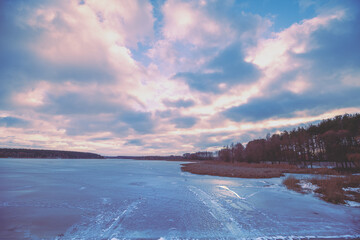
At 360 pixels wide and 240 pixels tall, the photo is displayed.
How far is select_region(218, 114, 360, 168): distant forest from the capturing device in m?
42.5

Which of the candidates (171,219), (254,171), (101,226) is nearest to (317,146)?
(254,171)

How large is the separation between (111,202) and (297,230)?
1052 cm

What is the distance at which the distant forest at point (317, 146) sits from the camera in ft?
140

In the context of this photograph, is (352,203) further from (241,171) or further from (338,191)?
(241,171)

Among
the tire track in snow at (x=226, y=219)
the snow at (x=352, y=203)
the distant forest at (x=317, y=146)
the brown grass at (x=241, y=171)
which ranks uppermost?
the distant forest at (x=317, y=146)

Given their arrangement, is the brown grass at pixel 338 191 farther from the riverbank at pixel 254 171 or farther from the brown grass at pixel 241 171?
the brown grass at pixel 241 171

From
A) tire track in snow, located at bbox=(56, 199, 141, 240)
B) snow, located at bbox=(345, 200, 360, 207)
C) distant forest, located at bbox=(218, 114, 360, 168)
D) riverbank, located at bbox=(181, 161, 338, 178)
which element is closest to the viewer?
tire track in snow, located at bbox=(56, 199, 141, 240)

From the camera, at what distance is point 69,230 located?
22.8 feet

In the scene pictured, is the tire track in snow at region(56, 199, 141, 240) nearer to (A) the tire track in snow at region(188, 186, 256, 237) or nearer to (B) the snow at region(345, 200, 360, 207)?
(A) the tire track in snow at region(188, 186, 256, 237)

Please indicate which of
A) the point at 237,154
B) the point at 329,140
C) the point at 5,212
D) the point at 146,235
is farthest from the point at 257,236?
the point at 237,154

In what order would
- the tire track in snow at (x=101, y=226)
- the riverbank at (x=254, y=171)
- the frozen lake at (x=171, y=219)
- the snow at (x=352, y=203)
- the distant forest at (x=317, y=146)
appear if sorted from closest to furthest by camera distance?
the tire track in snow at (x=101, y=226) < the frozen lake at (x=171, y=219) < the snow at (x=352, y=203) < the riverbank at (x=254, y=171) < the distant forest at (x=317, y=146)

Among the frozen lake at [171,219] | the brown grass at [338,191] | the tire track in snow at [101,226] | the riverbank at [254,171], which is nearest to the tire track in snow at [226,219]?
the frozen lake at [171,219]

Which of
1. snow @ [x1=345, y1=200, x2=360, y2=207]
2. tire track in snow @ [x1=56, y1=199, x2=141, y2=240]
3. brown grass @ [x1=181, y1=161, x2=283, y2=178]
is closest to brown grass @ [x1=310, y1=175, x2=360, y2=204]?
snow @ [x1=345, y1=200, x2=360, y2=207]

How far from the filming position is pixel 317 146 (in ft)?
220
